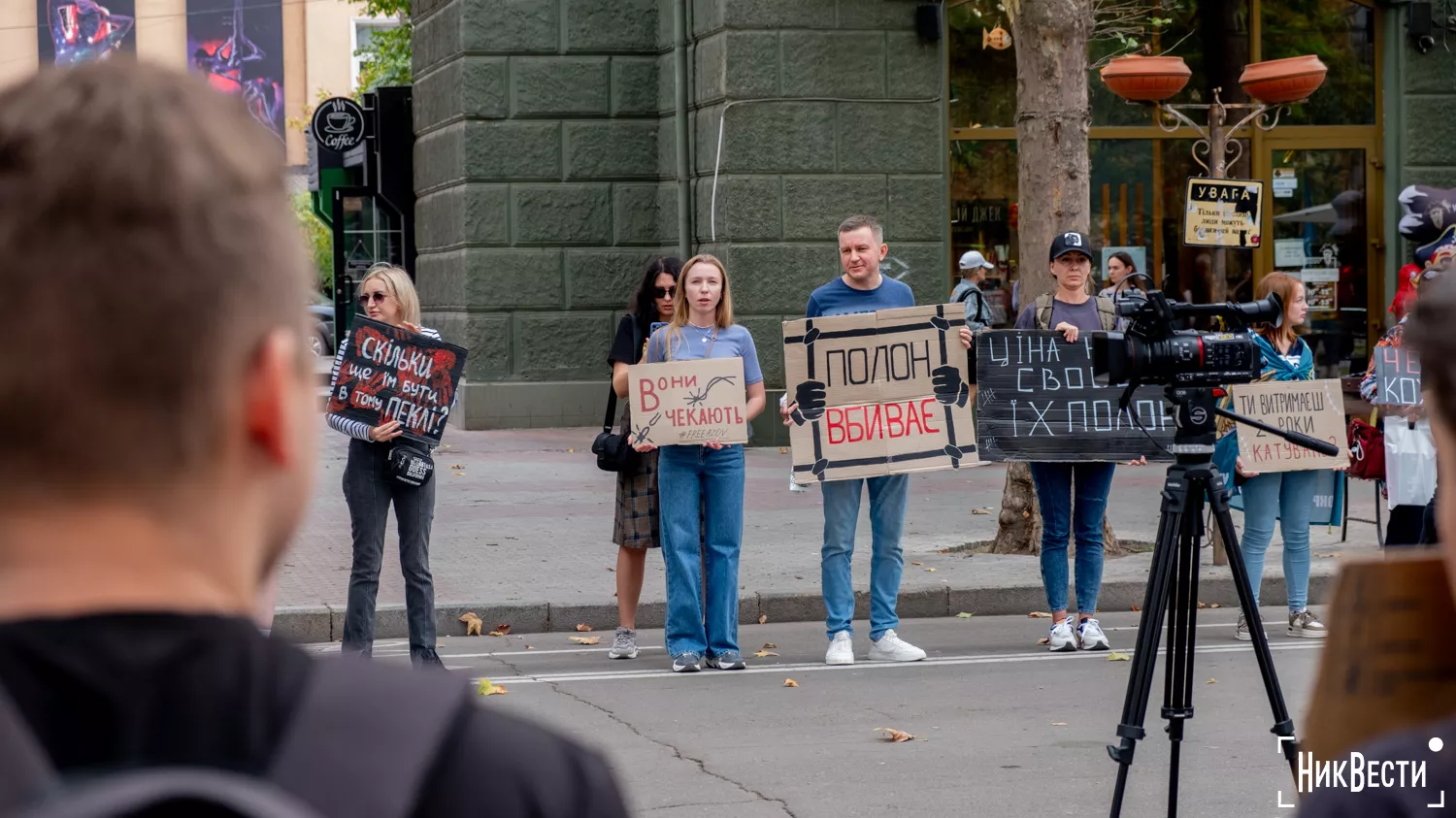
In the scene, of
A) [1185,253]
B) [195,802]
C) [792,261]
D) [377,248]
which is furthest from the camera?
[377,248]

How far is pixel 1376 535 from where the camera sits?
12.0 metres

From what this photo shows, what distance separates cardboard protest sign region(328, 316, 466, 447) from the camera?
25.3 feet

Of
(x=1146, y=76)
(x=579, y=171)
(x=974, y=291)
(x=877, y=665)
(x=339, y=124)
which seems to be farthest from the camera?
(x=339, y=124)

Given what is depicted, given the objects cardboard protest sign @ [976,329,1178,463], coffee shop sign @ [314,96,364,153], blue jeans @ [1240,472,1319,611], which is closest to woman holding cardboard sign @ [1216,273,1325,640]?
blue jeans @ [1240,472,1319,611]

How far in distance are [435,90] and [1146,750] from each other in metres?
15.0

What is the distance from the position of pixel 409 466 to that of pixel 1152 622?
3.59 metres

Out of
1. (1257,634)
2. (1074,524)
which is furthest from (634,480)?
(1257,634)

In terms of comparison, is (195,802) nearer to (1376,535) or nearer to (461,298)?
(1376,535)

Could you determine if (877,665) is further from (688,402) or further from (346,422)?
(346,422)

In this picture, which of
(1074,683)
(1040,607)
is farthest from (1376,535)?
(1074,683)

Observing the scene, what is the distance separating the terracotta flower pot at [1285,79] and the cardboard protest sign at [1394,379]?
5.15 meters

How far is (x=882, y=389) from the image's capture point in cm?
887

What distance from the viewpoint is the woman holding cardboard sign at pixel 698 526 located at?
8.19 meters

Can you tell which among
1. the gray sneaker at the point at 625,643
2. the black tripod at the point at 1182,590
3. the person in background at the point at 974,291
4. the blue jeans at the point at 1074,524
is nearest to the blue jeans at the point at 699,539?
the gray sneaker at the point at 625,643
